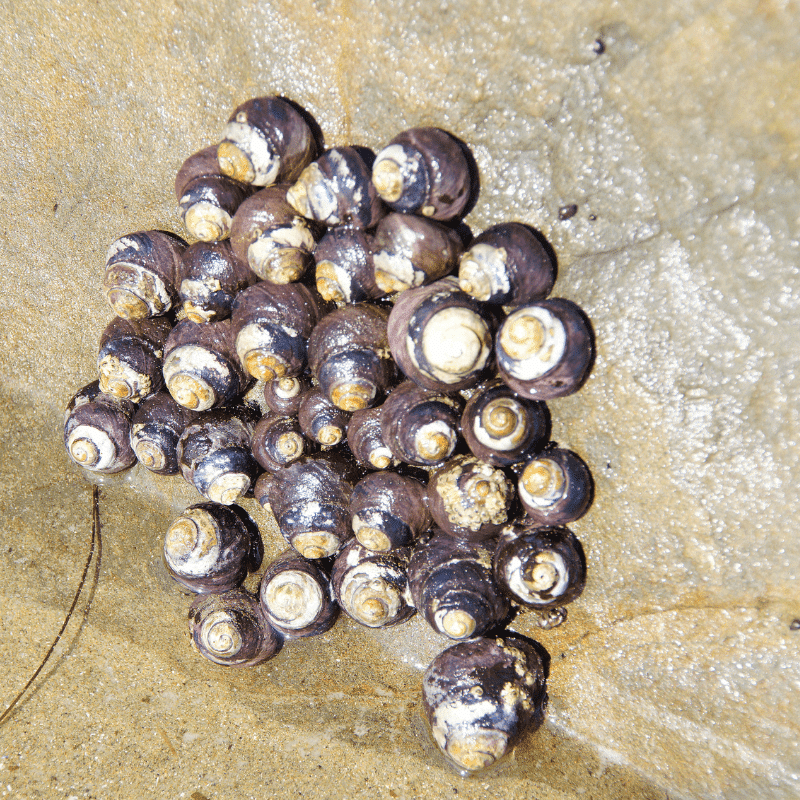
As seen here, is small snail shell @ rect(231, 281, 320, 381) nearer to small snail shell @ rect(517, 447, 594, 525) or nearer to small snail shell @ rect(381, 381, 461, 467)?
small snail shell @ rect(381, 381, 461, 467)

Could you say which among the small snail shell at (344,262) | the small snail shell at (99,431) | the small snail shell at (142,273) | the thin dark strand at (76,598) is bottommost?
the thin dark strand at (76,598)

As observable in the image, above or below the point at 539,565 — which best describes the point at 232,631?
below

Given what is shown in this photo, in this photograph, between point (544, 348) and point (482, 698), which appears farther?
point (482, 698)

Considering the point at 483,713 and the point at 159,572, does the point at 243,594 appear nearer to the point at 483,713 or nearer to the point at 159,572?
the point at 159,572

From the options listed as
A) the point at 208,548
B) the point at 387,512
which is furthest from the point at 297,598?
the point at 387,512

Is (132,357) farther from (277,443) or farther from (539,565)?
(539,565)

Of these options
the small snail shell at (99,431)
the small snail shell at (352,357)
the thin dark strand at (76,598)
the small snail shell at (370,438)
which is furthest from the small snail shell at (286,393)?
the thin dark strand at (76,598)

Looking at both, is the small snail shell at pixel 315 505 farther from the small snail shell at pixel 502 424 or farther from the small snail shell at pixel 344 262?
the small snail shell at pixel 344 262
